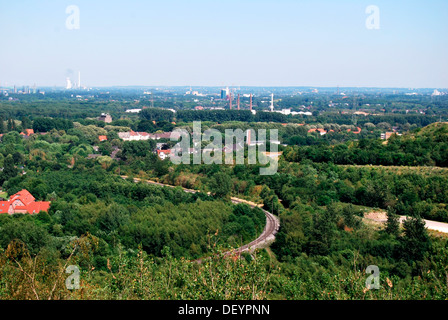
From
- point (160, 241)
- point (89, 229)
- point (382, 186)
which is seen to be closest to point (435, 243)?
point (382, 186)

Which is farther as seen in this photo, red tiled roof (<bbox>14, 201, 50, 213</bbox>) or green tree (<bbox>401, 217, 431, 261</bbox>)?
red tiled roof (<bbox>14, 201, 50, 213</bbox>)

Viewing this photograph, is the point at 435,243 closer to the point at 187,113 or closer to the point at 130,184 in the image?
the point at 130,184

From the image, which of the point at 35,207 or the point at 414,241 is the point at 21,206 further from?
the point at 414,241

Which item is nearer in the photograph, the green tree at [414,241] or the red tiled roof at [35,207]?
the green tree at [414,241]

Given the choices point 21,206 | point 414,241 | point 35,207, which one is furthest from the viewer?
point 21,206

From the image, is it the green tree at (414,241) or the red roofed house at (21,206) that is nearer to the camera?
the green tree at (414,241)

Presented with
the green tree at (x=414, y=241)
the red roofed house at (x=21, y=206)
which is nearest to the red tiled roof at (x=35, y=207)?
the red roofed house at (x=21, y=206)

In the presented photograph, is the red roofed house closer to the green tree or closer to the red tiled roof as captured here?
the red tiled roof

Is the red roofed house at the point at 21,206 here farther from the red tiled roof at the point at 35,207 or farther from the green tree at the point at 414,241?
the green tree at the point at 414,241

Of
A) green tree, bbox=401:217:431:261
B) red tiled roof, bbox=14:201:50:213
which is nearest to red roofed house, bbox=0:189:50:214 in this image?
red tiled roof, bbox=14:201:50:213

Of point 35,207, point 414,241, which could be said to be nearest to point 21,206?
point 35,207
